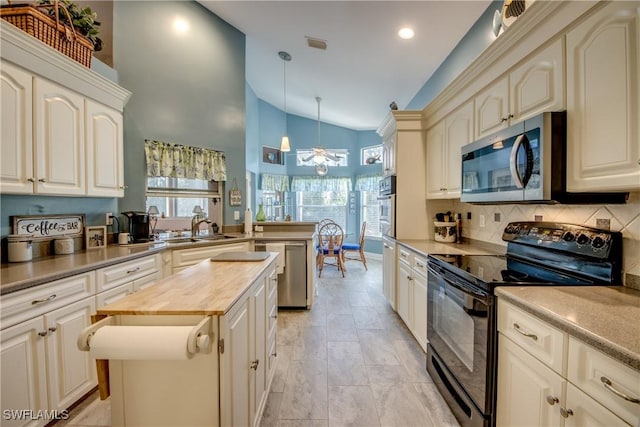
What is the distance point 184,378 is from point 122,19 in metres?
3.55

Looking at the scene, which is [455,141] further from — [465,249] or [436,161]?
[465,249]

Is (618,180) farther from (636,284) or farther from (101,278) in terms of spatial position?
(101,278)

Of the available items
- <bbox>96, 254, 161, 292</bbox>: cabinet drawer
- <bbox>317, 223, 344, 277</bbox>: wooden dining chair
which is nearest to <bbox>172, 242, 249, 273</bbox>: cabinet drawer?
<bbox>96, 254, 161, 292</bbox>: cabinet drawer

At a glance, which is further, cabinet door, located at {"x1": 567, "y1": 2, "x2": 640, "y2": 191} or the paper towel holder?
cabinet door, located at {"x1": 567, "y1": 2, "x2": 640, "y2": 191}

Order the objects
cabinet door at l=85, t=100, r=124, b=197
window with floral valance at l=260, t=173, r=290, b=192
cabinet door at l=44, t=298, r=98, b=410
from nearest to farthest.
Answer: cabinet door at l=44, t=298, r=98, b=410
cabinet door at l=85, t=100, r=124, b=197
window with floral valance at l=260, t=173, r=290, b=192

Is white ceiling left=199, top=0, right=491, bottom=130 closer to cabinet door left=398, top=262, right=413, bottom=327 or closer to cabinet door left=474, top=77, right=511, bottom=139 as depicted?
cabinet door left=474, top=77, right=511, bottom=139

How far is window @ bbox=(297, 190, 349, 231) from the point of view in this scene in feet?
23.3

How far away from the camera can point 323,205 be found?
7.16 metres

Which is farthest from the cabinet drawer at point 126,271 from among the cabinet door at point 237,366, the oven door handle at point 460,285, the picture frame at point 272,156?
the picture frame at point 272,156

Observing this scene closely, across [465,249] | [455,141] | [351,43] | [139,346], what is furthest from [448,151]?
[139,346]

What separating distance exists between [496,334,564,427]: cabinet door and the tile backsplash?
63 cm

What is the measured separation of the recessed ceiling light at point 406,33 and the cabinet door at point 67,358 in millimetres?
3534

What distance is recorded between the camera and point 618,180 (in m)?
1.10

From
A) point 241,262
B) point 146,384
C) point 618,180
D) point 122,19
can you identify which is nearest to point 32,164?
point 241,262
